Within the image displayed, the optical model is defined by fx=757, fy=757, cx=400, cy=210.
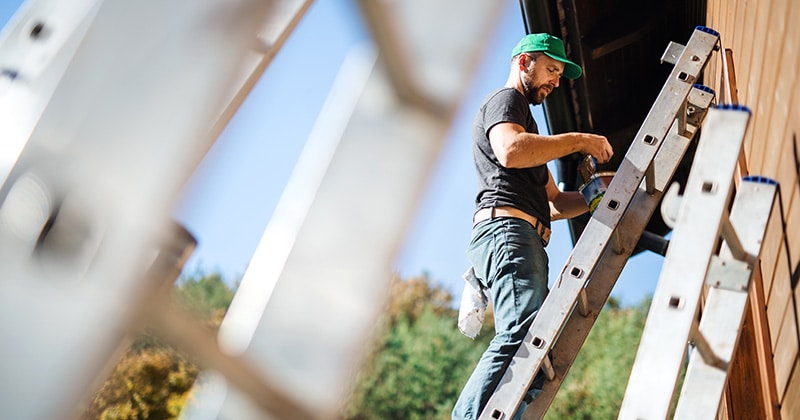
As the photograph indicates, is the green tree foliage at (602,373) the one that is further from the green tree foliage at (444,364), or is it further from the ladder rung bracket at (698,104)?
the ladder rung bracket at (698,104)

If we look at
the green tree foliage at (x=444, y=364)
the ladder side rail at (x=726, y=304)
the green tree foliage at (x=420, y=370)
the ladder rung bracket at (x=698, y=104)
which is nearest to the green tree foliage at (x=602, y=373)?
the green tree foliage at (x=444, y=364)

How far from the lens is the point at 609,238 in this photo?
5.12 ft

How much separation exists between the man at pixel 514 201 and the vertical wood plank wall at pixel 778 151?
1.16 ft

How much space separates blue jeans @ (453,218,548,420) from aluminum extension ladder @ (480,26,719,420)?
7cm

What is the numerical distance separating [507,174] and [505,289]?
0.29 metres

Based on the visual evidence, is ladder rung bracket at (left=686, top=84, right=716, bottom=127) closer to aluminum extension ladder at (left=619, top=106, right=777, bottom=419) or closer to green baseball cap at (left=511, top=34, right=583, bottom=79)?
green baseball cap at (left=511, top=34, right=583, bottom=79)

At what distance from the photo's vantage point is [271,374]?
427 millimetres

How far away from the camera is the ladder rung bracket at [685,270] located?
0.96 metres

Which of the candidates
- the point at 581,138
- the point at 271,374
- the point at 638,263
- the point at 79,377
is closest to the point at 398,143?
the point at 271,374

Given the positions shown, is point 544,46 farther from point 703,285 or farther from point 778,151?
point 703,285

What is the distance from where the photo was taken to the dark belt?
175 cm

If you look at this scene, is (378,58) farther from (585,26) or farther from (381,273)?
(585,26)

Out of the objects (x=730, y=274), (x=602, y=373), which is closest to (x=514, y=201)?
(x=730, y=274)

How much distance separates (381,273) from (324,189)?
75 millimetres
